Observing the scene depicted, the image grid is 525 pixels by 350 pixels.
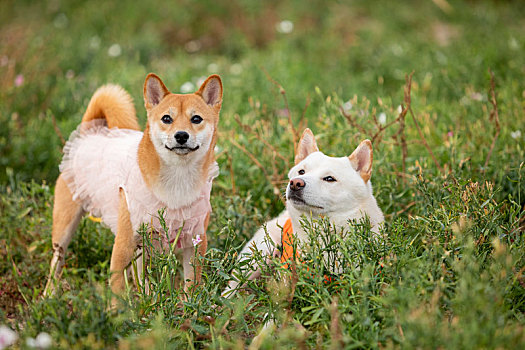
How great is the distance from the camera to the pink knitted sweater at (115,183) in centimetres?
293

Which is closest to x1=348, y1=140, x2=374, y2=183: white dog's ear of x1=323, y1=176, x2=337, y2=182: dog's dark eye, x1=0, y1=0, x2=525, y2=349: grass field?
x1=323, y1=176, x2=337, y2=182: dog's dark eye

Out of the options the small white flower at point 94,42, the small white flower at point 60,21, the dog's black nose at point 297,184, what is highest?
the small white flower at point 60,21

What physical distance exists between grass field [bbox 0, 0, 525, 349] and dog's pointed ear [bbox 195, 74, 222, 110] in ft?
2.57

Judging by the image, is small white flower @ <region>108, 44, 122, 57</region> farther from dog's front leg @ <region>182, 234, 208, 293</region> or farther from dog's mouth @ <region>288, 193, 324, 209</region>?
dog's mouth @ <region>288, 193, 324, 209</region>

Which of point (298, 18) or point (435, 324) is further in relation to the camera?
point (298, 18)

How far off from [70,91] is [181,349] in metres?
4.07

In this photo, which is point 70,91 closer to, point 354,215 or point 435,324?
point 354,215

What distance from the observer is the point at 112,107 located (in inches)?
141

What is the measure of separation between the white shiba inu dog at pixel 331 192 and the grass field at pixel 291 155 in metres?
0.12

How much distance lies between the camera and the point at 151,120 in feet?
9.74

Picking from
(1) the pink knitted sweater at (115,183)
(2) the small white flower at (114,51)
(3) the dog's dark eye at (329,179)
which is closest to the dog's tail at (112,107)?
(1) the pink knitted sweater at (115,183)

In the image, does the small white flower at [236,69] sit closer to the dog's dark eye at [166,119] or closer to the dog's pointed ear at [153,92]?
the dog's pointed ear at [153,92]

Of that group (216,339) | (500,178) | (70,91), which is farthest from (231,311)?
(70,91)

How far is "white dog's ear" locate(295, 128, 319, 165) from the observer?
3.20 meters
